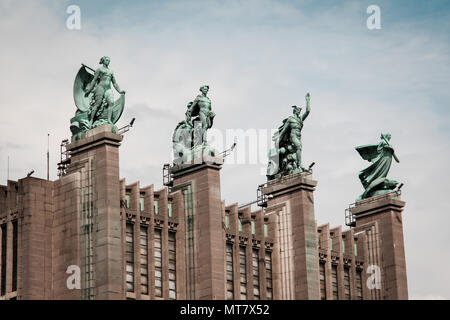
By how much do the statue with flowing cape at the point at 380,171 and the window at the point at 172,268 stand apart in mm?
17532

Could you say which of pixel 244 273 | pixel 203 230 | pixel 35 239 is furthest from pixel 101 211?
pixel 244 273

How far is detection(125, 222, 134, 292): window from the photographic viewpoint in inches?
4154

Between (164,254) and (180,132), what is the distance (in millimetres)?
8077

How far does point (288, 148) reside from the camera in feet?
382

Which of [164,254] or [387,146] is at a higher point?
[387,146]

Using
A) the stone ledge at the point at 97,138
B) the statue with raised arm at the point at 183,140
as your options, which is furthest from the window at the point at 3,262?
the statue with raised arm at the point at 183,140

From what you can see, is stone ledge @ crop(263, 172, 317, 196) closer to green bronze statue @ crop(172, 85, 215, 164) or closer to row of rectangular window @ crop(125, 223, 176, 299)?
green bronze statue @ crop(172, 85, 215, 164)

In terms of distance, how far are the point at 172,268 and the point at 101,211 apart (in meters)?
7.08

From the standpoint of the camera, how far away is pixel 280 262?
376 feet

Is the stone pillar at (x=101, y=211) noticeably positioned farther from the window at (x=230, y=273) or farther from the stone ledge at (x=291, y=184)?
the stone ledge at (x=291, y=184)
